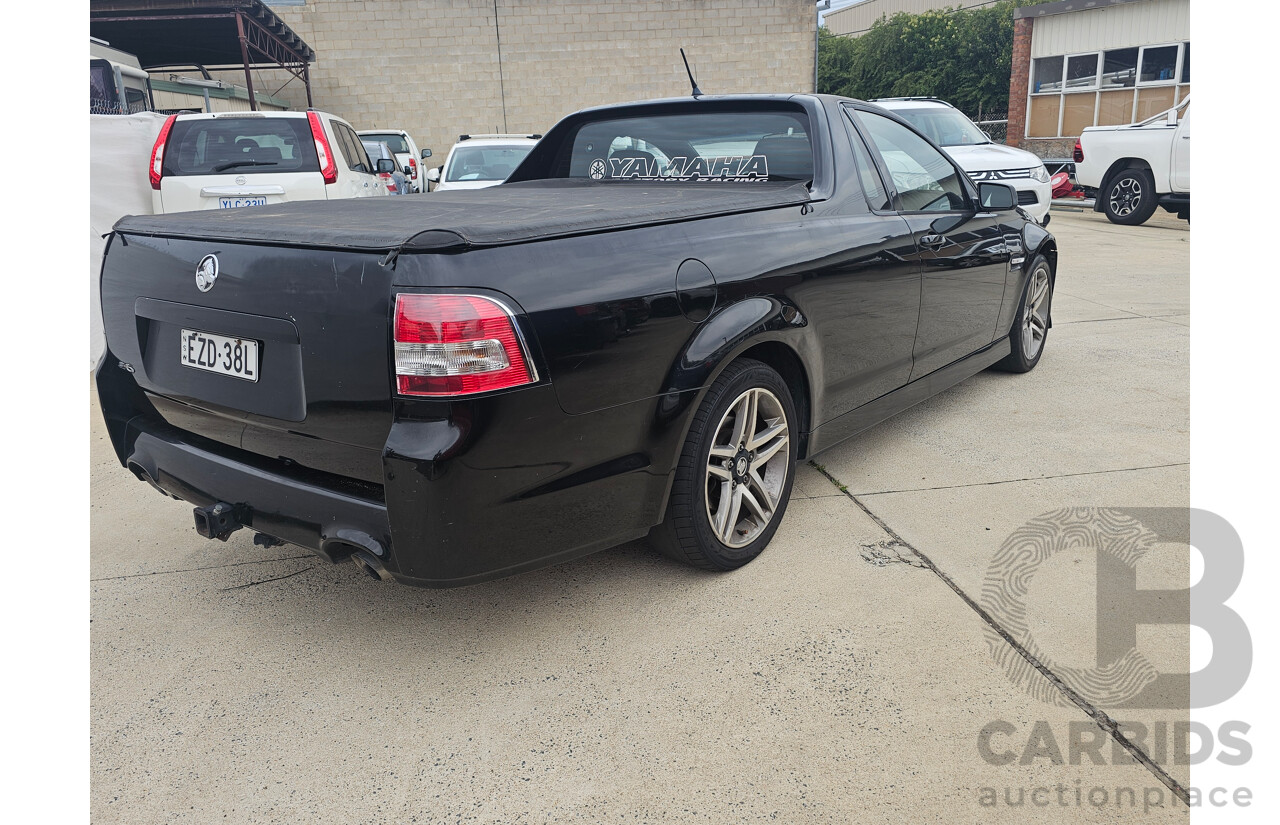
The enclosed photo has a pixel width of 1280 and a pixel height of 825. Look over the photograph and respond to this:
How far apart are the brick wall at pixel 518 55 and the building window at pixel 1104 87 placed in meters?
6.84

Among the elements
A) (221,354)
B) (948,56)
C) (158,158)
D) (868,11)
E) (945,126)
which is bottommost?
(221,354)

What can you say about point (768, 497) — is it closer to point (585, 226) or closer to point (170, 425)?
point (585, 226)

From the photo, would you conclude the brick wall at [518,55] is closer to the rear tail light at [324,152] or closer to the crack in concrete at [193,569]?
the rear tail light at [324,152]

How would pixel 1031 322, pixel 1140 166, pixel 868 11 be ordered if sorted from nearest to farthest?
pixel 1031 322, pixel 1140 166, pixel 868 11

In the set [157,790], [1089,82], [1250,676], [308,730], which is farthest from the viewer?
[1089,82]

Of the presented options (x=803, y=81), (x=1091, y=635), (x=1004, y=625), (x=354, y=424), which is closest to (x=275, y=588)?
(x=354, y=424)

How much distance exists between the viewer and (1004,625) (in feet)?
9.16

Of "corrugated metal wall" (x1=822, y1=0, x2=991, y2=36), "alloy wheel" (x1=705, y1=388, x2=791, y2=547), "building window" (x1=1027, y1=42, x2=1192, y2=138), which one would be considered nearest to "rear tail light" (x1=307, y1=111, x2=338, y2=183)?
"alloy wheel" (x1=705, y1=388, x2=791, y2=547)

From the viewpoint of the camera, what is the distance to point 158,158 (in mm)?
7809

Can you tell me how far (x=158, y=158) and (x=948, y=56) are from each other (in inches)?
1502

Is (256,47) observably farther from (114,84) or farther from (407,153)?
(114,84)

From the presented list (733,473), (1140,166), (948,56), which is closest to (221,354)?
(733,473)

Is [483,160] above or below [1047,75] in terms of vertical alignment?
below

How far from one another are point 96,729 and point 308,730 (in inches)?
22.7
